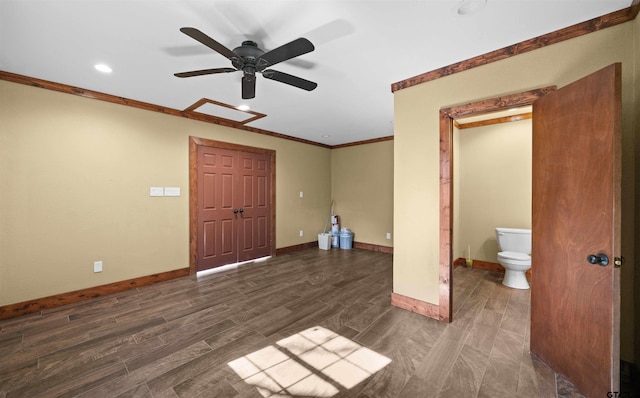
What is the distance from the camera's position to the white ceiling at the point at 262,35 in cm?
166

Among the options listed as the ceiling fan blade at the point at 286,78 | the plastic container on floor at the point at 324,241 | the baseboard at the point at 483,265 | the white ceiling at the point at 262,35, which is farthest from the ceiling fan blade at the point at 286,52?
the plastic container on floor at the point at 324,241

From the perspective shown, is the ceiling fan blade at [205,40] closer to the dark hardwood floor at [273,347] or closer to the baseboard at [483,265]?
the dark hardwood floor at [273,347]

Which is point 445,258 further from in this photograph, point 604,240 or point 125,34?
point 125,34

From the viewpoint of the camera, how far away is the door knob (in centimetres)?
142

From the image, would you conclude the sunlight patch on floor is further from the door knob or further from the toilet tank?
the toilet tank

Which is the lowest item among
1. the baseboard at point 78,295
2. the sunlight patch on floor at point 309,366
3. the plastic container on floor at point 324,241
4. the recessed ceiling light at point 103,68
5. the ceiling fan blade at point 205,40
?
the sunlight patch on floor at point 309,366

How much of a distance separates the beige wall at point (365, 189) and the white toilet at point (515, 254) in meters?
2.10

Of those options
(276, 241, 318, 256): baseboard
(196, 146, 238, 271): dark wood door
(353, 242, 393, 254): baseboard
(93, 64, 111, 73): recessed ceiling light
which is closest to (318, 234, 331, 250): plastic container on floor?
(276, 241, 318, 256): baseboard

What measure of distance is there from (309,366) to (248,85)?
2.32 m

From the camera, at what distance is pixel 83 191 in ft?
9.92

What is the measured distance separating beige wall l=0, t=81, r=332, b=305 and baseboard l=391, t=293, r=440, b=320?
316cm

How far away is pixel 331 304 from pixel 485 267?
2869mm

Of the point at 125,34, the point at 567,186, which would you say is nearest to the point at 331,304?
the point at 567,186

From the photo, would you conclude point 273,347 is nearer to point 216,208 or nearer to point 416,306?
point 416,306
